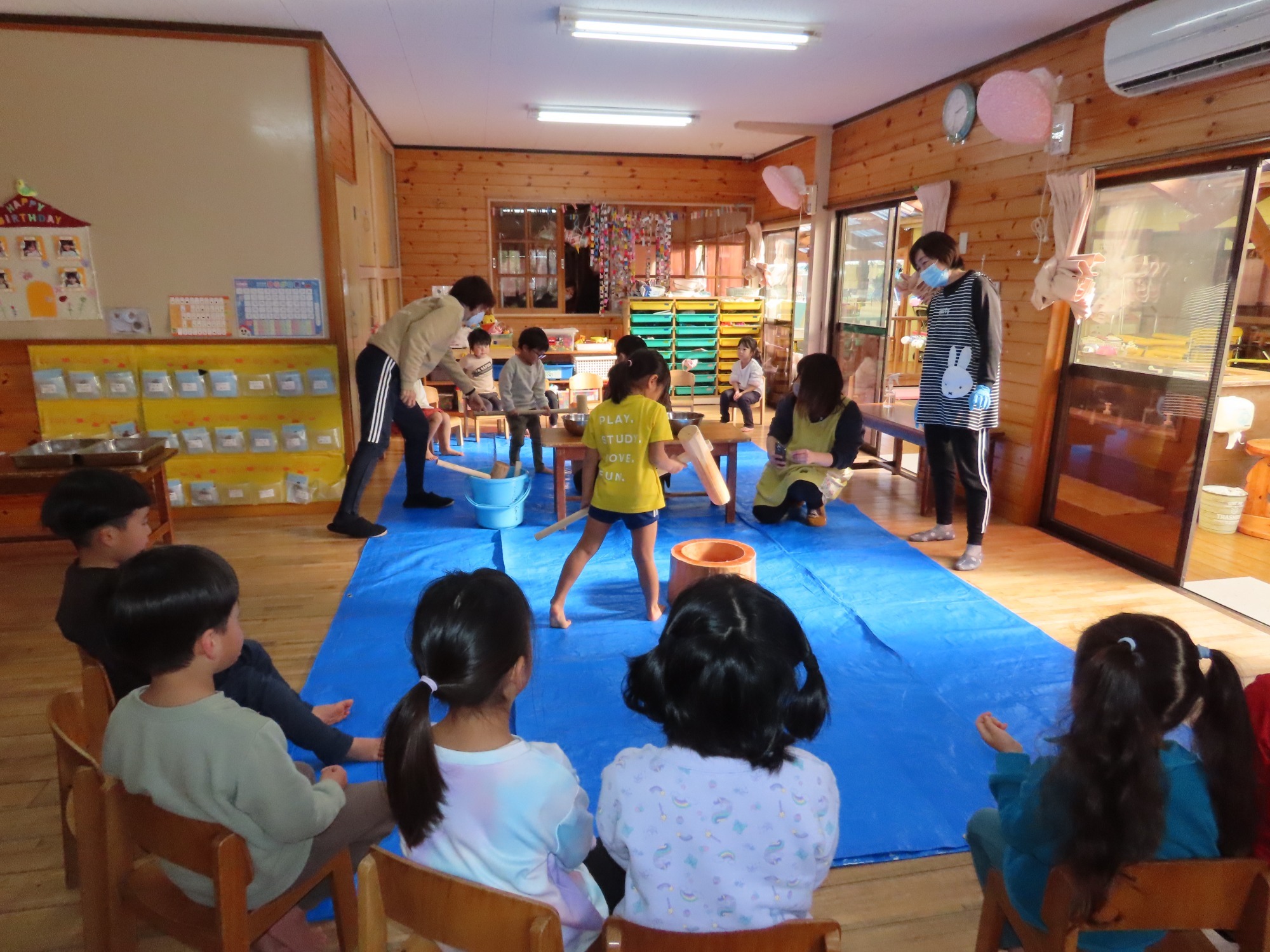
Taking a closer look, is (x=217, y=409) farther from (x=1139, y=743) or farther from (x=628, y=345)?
(x=1139, y=743)

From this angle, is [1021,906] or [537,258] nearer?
[1021,906]

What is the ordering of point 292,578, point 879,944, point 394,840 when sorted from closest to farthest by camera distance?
point 879,944 → point 394,840 → point 292,578

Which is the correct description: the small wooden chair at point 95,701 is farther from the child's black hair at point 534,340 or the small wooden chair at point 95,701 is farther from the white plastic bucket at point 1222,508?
the white plastic bucket at point 1222,508

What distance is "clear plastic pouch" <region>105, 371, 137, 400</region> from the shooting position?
423 centimetres

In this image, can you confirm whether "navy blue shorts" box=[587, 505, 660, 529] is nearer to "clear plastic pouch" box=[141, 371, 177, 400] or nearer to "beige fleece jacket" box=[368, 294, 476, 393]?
"beige fleece jacket" box=[368, 294, 476, 393]

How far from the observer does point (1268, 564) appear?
12.7ft

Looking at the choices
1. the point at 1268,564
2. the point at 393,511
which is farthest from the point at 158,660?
the point at 1268,564

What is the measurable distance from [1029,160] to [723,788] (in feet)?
14.0

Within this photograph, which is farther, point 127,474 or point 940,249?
point 940,249

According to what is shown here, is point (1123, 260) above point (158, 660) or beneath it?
above

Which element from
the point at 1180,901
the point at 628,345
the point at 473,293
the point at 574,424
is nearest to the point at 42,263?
the point at 473,293

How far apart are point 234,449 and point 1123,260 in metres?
4.75

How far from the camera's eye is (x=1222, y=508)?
14.2 ft

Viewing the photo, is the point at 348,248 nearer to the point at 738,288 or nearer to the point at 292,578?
the point at 292,578
